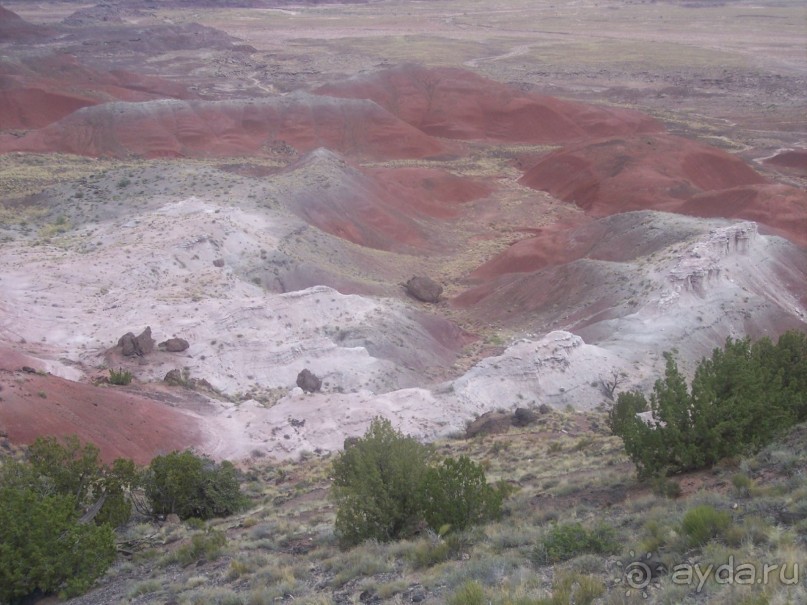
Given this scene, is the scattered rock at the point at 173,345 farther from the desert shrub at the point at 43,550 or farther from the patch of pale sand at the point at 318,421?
the desert shrub at the point at 43,550

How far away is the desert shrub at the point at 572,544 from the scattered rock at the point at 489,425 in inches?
458

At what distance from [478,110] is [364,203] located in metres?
33.4

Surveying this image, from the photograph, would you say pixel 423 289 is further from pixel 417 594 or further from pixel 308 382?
pixel 417 594

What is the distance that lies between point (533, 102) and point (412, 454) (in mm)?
63796

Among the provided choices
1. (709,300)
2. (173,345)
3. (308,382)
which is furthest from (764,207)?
(173,345)

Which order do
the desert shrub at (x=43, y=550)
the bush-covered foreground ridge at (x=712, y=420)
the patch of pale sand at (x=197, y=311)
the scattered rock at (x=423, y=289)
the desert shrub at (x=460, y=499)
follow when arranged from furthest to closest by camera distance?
1. the scattered rock at (x=423, y=289)
2. the patch of pale sand at (x=197, y=311)
3. the bush-covered foreground ridge at (x=712, y=420)
4. the desert shrub at (x=460, y=499)
5. the desert shrub at (x=43, y=550)

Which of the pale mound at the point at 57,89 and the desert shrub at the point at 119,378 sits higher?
the pale mound at the point at 57,89

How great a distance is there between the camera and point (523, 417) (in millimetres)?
Result: 22000

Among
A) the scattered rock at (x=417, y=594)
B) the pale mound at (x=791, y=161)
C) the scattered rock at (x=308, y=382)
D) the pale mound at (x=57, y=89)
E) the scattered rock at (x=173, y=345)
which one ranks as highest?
the pale mound at (x=57, y=89)

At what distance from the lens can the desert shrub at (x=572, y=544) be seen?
9266 millimetres

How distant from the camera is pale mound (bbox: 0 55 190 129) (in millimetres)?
65312

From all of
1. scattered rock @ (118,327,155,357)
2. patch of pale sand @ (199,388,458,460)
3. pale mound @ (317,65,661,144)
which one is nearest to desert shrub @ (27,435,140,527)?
patch of pale sand @ (199,388,458,460)

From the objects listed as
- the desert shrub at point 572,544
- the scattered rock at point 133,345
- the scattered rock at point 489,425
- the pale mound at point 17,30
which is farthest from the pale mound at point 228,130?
the pale mound at point 17,30

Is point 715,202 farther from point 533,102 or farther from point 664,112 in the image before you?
point 664,112
